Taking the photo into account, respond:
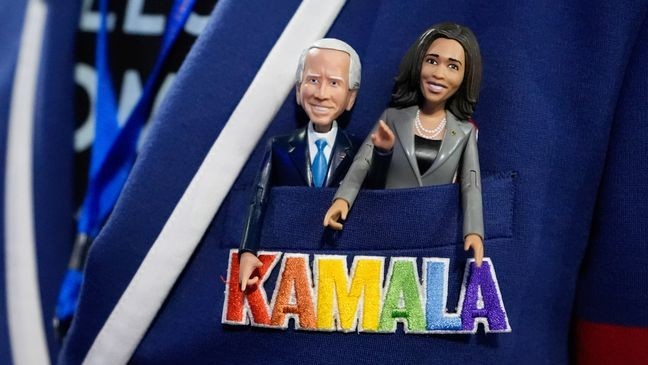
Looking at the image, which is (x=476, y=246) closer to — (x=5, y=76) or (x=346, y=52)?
(x=346, y=52)

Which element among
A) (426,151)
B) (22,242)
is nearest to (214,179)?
(426,151)

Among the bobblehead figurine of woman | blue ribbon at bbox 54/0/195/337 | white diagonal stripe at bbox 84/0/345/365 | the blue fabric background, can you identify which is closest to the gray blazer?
the bobblehead figurine of woman

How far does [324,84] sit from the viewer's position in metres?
0.57

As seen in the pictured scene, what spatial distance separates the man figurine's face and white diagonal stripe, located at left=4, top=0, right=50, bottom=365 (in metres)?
0.38

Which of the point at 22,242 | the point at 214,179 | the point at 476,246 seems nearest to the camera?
the point at 476,246

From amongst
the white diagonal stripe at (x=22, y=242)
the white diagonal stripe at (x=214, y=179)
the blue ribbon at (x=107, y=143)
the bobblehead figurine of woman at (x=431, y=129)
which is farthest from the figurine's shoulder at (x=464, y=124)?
the white diagonal stripe at (x=22, y=242)

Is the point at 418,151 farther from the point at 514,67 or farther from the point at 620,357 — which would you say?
the point at 620,357

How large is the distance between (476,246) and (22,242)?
0.49 m

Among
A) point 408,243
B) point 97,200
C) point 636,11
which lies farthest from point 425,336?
point 97,200

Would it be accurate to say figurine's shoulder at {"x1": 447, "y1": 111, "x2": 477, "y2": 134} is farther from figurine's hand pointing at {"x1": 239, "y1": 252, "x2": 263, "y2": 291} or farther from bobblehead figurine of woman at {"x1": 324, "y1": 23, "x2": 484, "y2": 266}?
figurine's hand pointing at {"x1": 239, "y1": 252, "x2": 263, "y2": 291}

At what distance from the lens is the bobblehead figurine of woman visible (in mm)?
550

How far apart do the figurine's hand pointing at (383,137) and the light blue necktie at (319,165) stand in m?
0.05

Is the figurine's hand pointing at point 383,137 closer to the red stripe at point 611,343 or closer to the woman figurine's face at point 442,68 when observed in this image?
the woman figurine's face at point 442,68

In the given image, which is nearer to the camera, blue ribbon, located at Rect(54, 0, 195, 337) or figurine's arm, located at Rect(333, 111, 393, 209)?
figurine's arm, located at Rect(333, 111, 393, 209)
